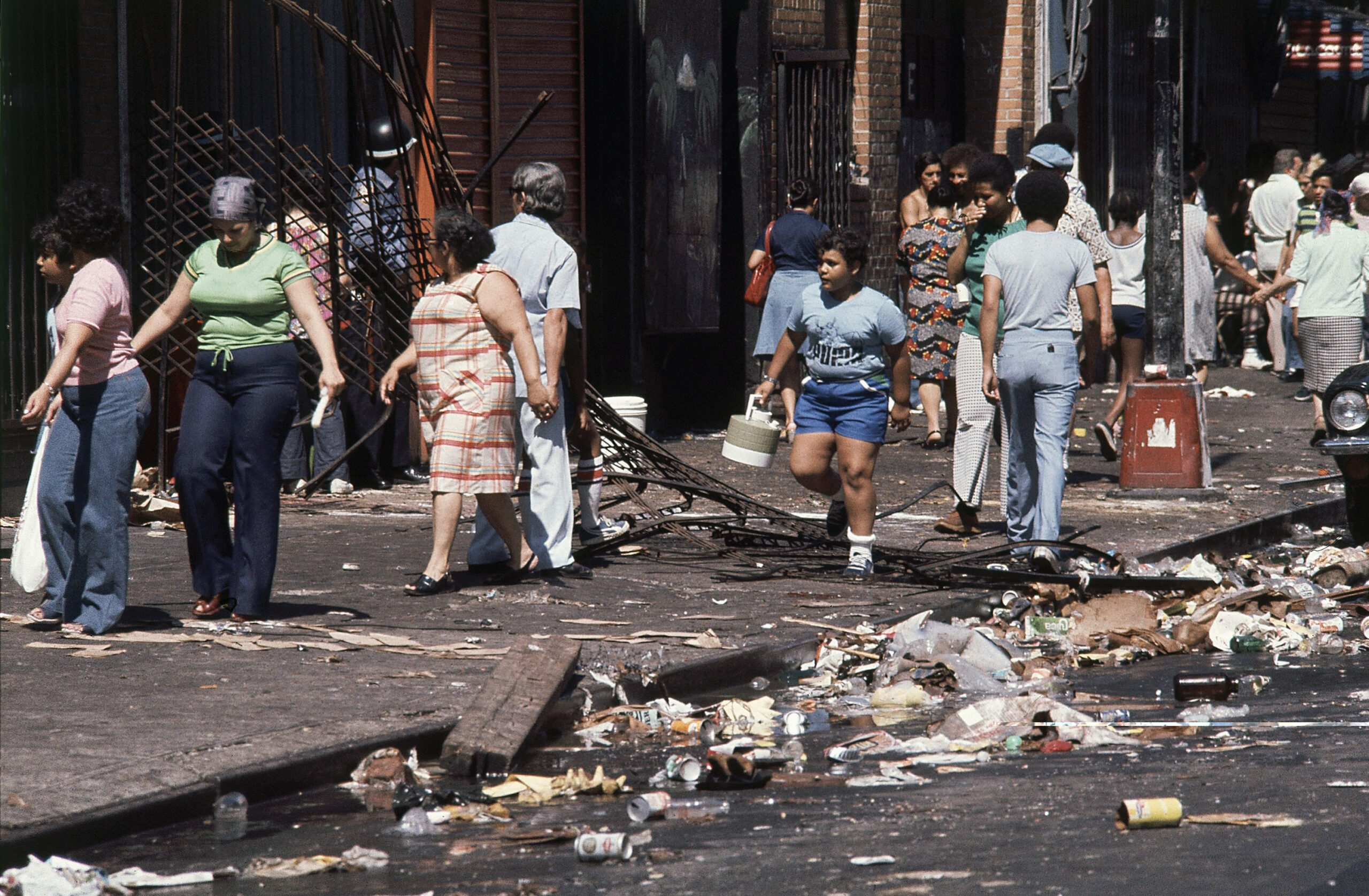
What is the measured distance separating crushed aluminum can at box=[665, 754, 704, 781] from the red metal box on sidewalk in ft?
22.0

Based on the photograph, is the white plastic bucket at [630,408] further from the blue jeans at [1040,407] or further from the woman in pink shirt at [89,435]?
the woman in pink shirt at [89,435]

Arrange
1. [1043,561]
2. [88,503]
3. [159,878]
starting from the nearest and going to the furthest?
1. [159,878]
2. [88,503]
3. [1043,561]

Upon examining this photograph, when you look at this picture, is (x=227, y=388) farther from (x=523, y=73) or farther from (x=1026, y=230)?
(x=523, y=73)

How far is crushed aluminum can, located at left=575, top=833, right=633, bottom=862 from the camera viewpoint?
476 cm

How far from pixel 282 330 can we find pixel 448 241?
90cm

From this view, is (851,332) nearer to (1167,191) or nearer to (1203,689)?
(1203,689)

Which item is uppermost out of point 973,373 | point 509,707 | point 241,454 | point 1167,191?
point 1167,191

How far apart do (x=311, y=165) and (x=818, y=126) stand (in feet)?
20.4

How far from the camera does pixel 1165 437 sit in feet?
39.2

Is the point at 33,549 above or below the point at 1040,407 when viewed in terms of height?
below

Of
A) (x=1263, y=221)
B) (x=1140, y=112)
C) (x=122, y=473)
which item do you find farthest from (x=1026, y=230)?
(x=1140, y=112)

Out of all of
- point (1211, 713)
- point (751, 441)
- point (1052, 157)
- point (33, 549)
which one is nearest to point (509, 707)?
point (33, 549)

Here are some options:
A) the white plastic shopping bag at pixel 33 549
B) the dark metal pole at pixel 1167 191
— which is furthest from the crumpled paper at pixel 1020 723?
the dark metal pole at pixel 1167 191

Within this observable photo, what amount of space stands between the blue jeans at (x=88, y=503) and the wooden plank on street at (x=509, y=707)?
61.5 inches
